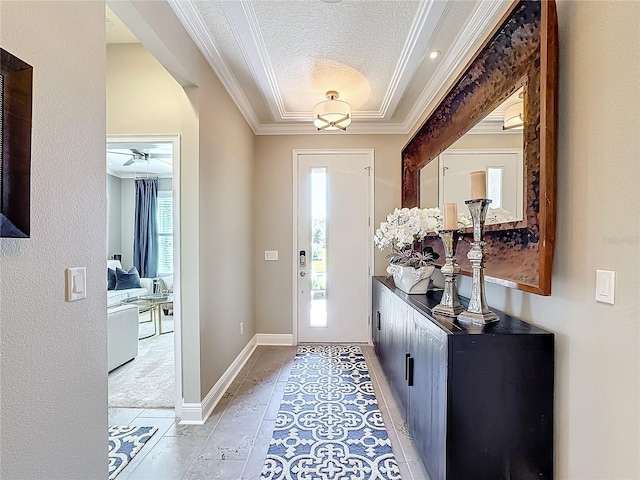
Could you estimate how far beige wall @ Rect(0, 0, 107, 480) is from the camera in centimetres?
94

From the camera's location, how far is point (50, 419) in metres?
1.05

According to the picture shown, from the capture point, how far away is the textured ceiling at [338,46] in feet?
6.31

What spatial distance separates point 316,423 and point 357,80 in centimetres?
280

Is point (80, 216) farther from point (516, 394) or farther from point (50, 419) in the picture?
point (516, 394)

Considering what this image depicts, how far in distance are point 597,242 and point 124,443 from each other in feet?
8.99

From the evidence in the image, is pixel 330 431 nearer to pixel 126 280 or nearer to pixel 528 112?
pixel 528 112

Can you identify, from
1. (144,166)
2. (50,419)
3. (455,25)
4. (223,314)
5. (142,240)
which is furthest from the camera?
(142,240)

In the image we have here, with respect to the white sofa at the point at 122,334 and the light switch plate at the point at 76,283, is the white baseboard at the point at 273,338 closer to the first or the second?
the white sofa at the point at 122,334

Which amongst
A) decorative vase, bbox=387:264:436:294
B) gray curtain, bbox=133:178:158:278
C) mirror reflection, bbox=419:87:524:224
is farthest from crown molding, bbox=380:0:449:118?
gray curtain, bbox=133:178:158:278

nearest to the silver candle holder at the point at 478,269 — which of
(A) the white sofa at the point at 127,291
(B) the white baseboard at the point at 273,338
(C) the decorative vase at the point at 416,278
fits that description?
(C) the decorative vase at the point at 416,278

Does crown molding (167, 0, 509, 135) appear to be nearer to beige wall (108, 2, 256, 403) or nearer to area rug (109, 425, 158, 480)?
beige wall (108, 2, 256, 403)

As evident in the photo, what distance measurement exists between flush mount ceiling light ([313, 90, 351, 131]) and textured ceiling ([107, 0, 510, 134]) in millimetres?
174

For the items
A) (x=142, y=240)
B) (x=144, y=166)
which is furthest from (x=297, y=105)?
(x=142, y=240)

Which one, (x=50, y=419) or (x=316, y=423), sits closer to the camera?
(x=50, y=419)
